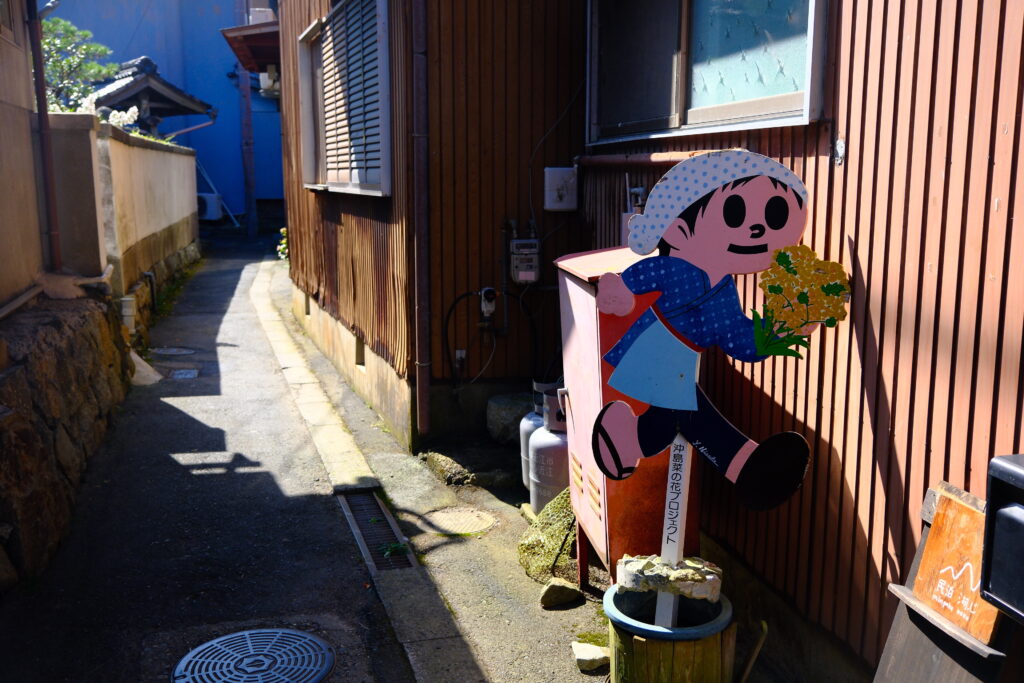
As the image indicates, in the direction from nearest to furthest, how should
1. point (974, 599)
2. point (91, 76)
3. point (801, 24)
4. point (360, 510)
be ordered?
point (974, 599) → point (801, 24) → point (360, 510) → point (91, 76)

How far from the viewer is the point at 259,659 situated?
4770 millimetres

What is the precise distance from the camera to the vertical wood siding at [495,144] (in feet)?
24.5

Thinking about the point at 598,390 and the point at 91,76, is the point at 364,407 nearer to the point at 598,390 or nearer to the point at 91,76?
the point at 598,390

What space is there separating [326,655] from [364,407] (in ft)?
16.4

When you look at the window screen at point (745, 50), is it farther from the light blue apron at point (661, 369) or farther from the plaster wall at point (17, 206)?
the plaster wall at point (17, 206)

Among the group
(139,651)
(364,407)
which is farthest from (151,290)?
(139,651)

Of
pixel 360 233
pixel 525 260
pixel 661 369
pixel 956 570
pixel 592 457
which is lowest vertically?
pixel 592 457

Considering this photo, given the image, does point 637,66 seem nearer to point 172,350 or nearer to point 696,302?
point 696,302

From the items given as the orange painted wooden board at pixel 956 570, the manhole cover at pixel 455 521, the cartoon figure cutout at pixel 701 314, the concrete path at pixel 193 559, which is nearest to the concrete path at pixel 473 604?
the manhole cover at pixel 455 521

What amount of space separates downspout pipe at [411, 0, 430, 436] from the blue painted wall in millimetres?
23470

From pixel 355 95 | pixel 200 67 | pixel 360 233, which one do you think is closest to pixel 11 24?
pixel 355 95

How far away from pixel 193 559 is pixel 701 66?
4.27m

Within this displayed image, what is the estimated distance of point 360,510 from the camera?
22.6 ft

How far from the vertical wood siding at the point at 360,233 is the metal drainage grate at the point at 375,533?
1.33 m
